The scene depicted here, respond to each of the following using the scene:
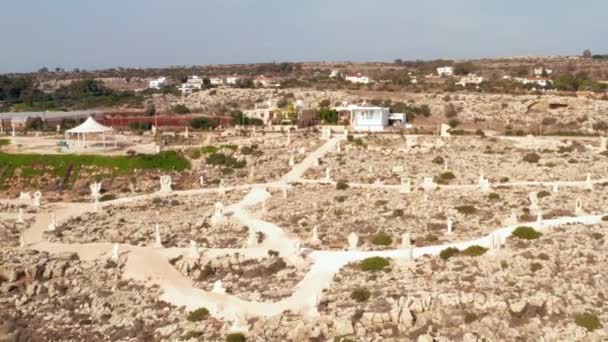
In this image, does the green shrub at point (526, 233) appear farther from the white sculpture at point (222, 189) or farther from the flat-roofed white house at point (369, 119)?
the flat-roofed white house at point (369, 119)

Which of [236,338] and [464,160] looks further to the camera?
[464,160]

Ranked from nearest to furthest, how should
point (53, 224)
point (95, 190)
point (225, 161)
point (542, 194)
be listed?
point (53, 224), point (542, 194), point (95, 190), point (225, 161)

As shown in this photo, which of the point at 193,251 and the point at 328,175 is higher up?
the point at 328,175

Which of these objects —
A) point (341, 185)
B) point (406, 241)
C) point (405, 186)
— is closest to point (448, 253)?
point (406, 241)

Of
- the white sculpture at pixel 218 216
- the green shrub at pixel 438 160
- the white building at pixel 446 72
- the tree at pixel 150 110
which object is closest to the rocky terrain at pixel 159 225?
the white sculpture at pixel 218 216

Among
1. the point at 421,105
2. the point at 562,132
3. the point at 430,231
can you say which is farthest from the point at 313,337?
the point at 421,105

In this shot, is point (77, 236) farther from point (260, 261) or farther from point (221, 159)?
point (221, 159)

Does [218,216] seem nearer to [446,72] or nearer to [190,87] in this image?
[190,87]
